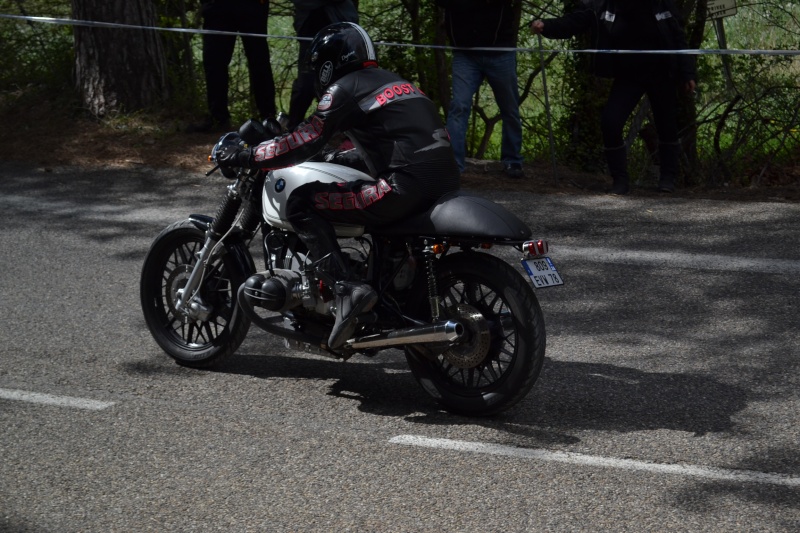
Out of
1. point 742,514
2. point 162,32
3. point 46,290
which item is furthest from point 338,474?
point 162,32

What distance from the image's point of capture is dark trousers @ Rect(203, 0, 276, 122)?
12.0 m

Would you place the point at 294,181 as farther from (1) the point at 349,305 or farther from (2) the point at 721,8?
(2) the point at 721,8

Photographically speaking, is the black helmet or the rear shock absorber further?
the black helmet

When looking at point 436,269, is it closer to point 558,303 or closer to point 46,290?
point 558,303

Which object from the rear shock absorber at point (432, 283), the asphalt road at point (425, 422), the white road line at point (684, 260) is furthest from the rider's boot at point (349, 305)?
the white road line at point (684, 260)

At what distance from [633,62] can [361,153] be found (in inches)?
201

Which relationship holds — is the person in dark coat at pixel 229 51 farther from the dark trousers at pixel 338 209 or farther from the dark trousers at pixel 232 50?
the dark trousers at pixel 338 209

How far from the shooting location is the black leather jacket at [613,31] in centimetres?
1033

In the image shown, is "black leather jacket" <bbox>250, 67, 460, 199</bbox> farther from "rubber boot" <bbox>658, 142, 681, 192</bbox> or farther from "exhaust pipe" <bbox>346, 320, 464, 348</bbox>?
"rubber boot" <bbox>658, 142, 681, 192</bbox>

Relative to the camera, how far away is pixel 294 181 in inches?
233

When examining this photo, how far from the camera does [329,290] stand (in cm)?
593

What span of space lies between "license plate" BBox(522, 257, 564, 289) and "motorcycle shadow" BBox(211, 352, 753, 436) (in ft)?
2.11

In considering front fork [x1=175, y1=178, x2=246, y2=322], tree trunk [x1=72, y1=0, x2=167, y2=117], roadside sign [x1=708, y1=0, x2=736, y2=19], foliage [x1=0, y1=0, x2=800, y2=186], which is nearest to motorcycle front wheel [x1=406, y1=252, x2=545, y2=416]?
front fork [x1=175, y1=178, x2=246, y2=322]

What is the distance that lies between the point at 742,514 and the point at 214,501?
1.91 metres
